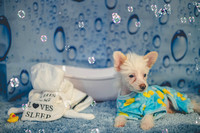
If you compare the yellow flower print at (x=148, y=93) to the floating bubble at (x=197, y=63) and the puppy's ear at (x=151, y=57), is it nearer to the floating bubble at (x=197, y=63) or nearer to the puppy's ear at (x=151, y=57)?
the puppy's ear at (x=151, y=57)

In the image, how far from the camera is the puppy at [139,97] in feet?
3.10

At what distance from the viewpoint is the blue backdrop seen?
5.25ft

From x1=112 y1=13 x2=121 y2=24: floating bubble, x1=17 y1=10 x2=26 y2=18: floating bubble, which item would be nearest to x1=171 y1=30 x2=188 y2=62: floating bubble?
x1=112 y1=13 x2=121 y2=24: floating bubble

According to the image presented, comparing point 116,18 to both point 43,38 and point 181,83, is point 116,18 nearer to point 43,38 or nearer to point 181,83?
point 43,38

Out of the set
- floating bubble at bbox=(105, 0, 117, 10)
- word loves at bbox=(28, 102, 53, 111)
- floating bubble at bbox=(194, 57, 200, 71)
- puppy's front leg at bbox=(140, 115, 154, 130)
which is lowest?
puppy's front leg at bbox=(140, 115, 154, 130)

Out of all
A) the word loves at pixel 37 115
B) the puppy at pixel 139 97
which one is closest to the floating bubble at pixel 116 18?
the puppy at pixel 139 97

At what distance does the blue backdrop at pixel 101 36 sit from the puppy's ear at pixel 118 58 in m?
0.76

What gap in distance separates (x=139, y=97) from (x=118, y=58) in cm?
31

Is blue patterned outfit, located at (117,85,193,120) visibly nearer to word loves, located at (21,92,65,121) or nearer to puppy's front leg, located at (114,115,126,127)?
puppy's front leg, located at (114,115,126,127)

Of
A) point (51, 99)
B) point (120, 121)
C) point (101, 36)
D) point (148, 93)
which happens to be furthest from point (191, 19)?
point (51, 99)

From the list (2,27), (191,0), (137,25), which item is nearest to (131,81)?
(137,25)

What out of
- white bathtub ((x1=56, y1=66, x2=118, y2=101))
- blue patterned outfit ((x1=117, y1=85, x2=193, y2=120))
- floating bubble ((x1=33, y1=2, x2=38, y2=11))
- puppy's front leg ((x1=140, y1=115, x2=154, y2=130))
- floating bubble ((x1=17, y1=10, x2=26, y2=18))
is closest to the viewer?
puppy's front leg ((x1=140, y1=115, x2=154, y2=130))

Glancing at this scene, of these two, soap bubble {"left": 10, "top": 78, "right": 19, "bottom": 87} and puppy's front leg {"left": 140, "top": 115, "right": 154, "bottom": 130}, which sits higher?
soap bubble {"left": 10, "top": 78, "right": 19, "bottom": 87}

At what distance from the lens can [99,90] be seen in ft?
4.84
